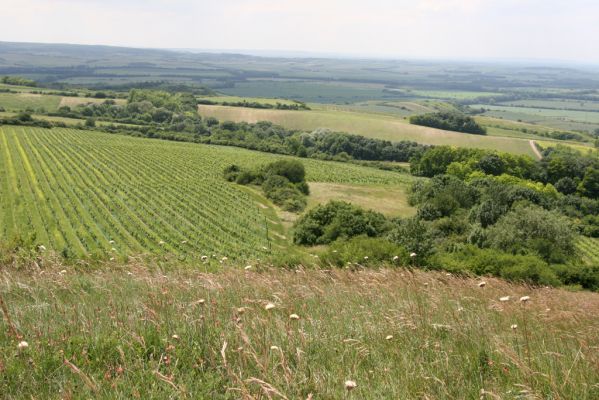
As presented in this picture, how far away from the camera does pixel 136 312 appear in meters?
5.75

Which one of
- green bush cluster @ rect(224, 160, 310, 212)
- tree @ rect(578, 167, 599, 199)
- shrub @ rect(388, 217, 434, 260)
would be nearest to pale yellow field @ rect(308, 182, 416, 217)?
green bush cluster @ rect(224, 160, 310, 212)

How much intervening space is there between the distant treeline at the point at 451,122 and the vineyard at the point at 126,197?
184ft

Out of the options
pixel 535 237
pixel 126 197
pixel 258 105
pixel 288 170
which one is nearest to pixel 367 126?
pixel 258 105

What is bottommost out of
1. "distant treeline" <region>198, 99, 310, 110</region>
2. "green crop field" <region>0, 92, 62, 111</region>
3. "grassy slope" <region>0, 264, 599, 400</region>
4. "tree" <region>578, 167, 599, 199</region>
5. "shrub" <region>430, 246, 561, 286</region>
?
"tree" <region>578, 167, 599, 199</region>

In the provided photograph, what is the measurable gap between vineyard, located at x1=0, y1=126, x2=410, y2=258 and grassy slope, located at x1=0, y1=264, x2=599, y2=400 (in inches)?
590

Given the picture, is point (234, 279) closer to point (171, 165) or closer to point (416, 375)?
point (416, 375)

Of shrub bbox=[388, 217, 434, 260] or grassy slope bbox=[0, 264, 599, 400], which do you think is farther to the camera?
shrub bbox=[388, 217, 434, 260]

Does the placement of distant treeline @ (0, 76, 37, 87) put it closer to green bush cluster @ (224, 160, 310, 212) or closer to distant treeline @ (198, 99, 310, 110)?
distant treeline @ (198, 99, 310, 110)

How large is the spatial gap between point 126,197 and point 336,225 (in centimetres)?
2563

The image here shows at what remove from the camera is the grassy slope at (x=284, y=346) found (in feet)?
12.9

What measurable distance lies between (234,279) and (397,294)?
2562mm

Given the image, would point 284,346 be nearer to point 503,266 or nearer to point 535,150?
point 503,266

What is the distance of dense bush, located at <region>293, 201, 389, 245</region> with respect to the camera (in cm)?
4569

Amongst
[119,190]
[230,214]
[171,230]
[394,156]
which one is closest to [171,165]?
[119,190]
